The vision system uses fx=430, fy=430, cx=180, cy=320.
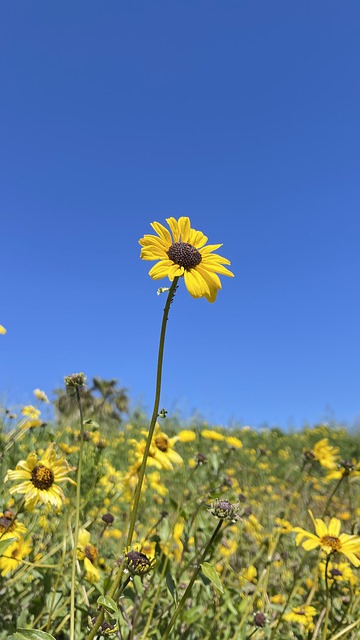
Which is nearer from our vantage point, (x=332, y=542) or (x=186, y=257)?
(x=186, y=257)

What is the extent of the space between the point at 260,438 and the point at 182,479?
5.69 meters

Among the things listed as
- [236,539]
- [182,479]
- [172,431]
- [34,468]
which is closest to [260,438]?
[172,431]

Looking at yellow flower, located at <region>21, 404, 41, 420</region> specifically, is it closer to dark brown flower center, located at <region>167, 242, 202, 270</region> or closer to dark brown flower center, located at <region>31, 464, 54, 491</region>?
dark brown flower center, located at <region>31, 464, 54, 491</region>

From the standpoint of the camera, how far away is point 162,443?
8.65 feet

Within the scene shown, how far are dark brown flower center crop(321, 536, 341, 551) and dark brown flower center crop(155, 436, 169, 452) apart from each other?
0.99 metres

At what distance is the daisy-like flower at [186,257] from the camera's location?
1.39 m

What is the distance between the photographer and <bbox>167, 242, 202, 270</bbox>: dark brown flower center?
1466 millimetres

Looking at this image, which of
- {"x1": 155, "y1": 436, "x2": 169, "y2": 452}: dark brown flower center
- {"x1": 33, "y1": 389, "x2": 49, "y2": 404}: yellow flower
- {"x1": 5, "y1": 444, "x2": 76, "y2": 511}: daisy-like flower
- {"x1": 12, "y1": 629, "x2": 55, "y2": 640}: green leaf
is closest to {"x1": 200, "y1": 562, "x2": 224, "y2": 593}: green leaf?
{"x1": 12, "y1": 629, "x2": 55, "y2": 640}: green leaf

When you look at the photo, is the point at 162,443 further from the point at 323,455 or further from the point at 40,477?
the point at 323,455

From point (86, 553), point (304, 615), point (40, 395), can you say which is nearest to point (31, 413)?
point (40, 395)

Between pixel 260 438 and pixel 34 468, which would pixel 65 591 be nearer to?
pixel 34 468

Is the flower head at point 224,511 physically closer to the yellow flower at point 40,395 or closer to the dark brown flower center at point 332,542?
the dark brown flower center at point 332,542

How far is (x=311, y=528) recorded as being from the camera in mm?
5023

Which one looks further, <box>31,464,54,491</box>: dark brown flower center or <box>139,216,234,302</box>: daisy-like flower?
<box>31,464,54,491</box>: dark brown flower center
